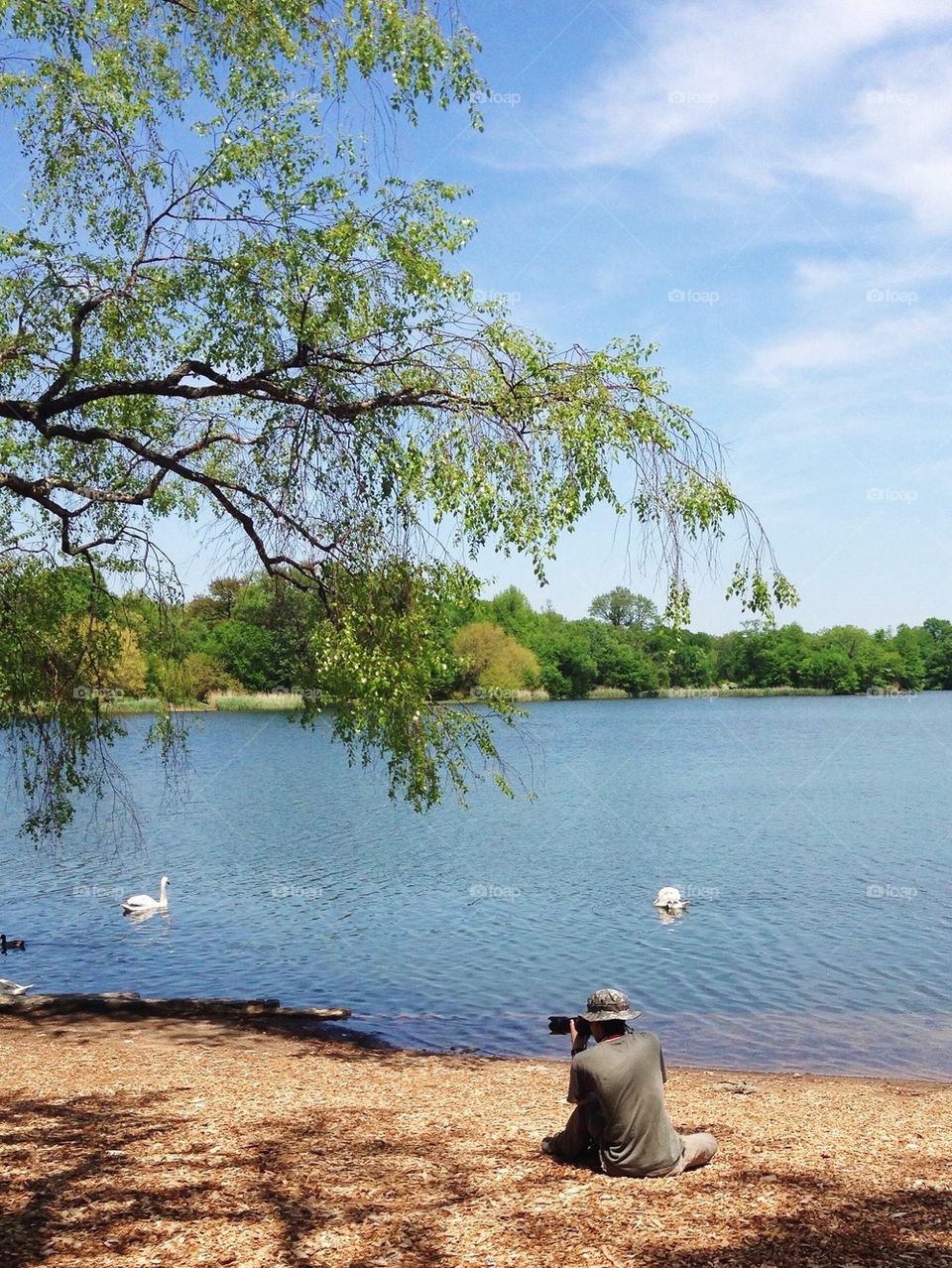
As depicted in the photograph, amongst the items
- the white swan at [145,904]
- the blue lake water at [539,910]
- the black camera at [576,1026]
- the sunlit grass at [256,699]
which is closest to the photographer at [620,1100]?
the black camera at [576,1026]

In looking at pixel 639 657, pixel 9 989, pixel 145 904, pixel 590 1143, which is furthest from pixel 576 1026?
pixel 639 657

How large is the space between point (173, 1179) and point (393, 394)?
7.82 m

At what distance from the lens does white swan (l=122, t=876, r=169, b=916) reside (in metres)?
24.0

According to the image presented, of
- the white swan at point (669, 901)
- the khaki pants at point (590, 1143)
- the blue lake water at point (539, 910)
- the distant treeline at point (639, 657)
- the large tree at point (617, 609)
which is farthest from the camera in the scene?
the large tree at point (617, 609)

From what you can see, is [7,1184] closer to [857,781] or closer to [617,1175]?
[617,1175]

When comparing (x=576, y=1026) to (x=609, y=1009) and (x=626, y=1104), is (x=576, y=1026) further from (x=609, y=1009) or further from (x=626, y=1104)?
(x=626, y=1104)

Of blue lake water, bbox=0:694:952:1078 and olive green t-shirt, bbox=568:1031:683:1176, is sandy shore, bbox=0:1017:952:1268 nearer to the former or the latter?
olive green t-shirt, bbox=568:1031:683:1176

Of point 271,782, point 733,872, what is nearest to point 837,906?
point 733,872

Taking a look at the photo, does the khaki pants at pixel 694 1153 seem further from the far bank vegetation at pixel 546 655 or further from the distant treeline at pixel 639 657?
the distant treeline at pixel 639 657

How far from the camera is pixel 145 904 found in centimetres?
2411

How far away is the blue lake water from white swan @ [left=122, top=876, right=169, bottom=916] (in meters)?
0.36

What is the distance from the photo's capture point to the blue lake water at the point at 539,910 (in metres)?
16.9

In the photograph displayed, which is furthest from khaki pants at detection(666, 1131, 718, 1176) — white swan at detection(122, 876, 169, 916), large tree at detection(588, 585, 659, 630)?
large tree at detection(588, 585, 659, 630)

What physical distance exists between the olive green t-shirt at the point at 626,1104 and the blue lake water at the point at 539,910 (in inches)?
300
